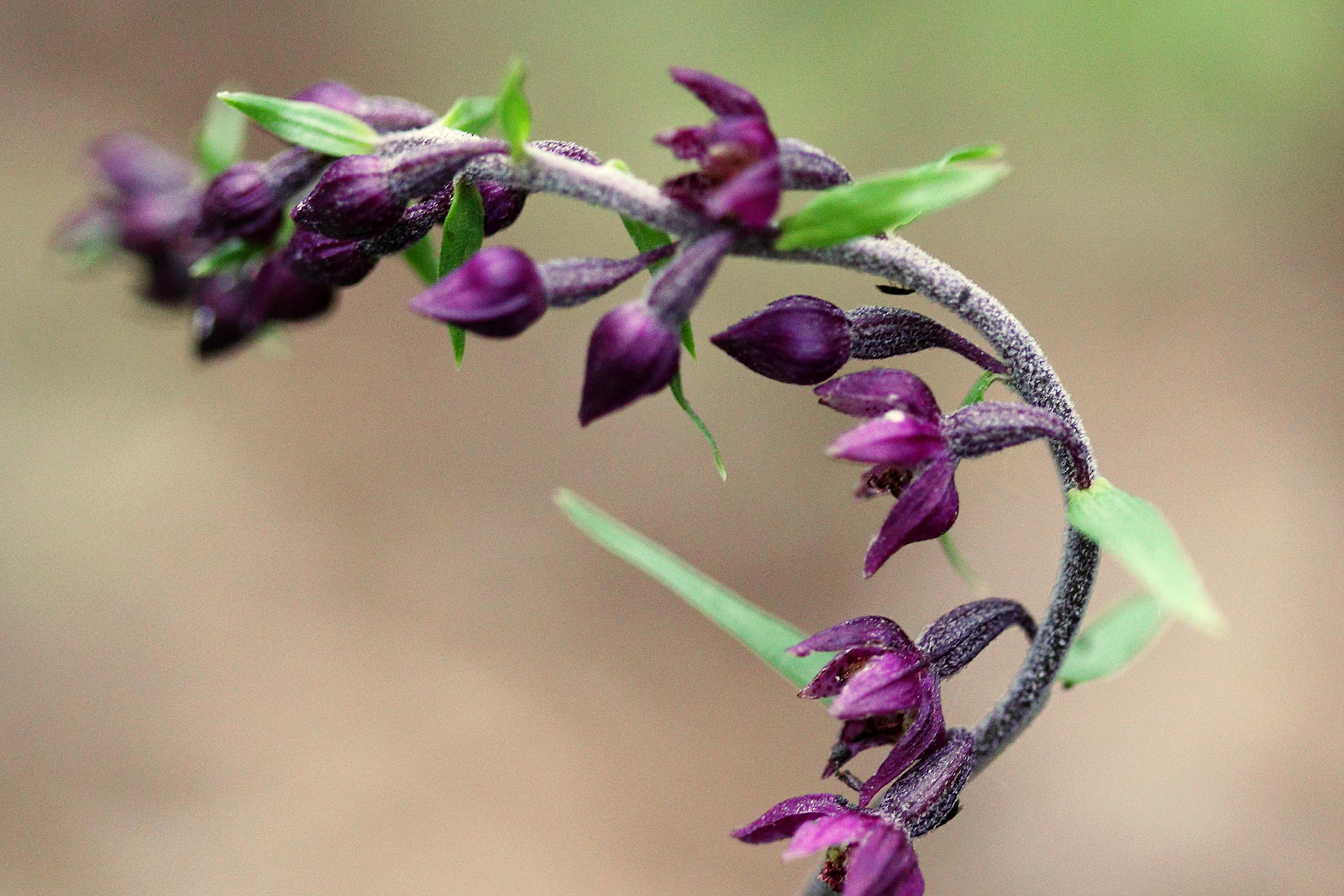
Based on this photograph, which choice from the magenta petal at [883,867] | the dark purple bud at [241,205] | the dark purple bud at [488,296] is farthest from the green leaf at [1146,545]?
the dark purple bud at [241,205]

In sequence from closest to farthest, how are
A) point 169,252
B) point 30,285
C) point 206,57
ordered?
1. point 169,252
2. point 30,285
3. point 206,57

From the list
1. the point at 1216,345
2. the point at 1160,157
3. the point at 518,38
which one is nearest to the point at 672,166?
the point at 518,38

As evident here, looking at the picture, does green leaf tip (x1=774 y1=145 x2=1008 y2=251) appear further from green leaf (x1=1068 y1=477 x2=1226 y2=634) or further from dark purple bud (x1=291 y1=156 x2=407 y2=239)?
dark purple bud (x1=291 y1=156 x2=407 y2=239)

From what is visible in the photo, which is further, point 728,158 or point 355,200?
point 355,200

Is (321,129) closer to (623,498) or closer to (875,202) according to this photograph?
(875,202)

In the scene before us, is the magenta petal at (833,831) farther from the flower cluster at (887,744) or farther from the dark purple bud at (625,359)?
the dark purple bud at (625,359)

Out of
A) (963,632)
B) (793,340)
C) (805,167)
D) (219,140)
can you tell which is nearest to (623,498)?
(219,140)

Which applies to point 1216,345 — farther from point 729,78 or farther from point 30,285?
point 30,285
